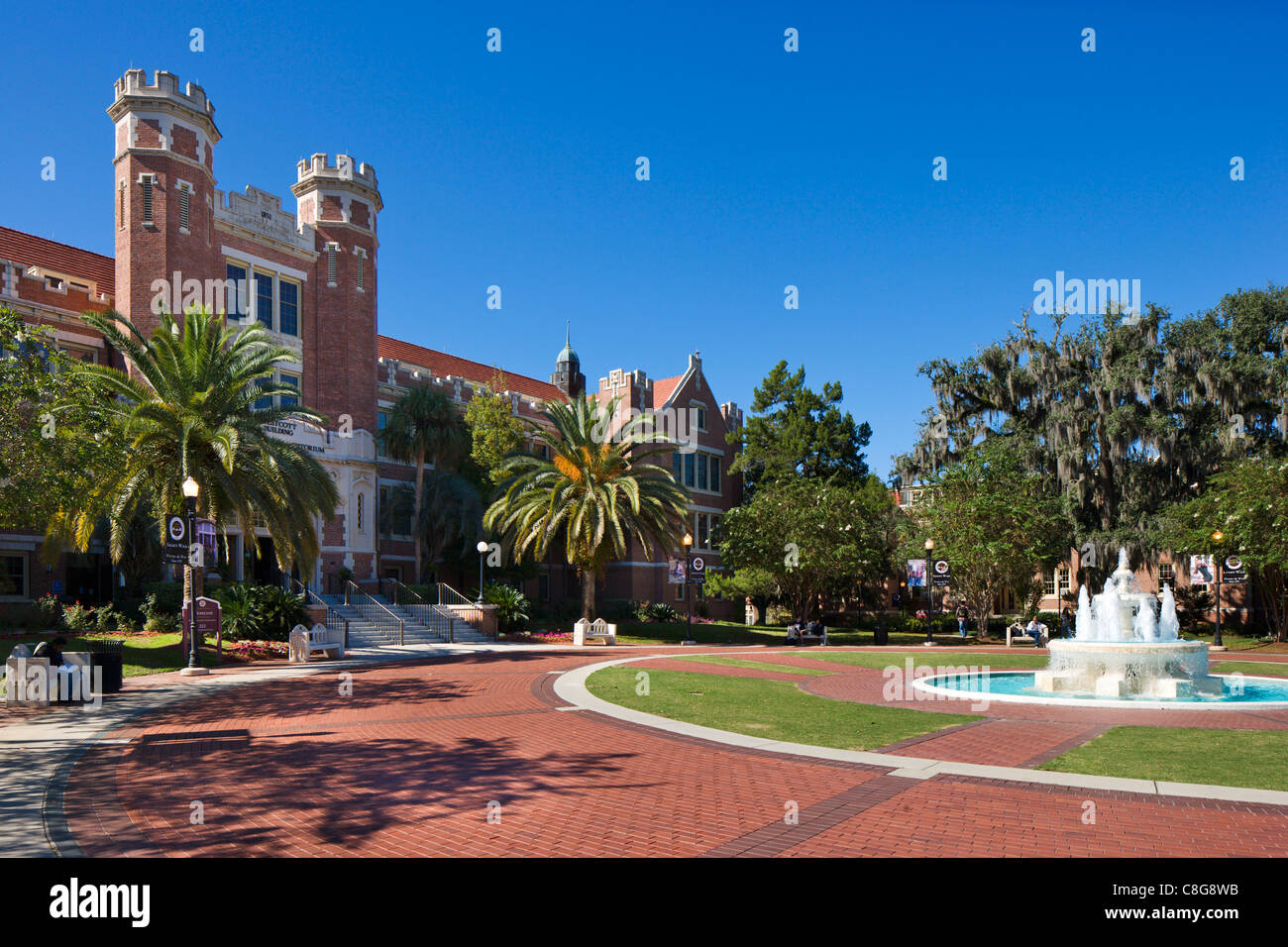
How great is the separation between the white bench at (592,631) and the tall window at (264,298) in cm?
1848

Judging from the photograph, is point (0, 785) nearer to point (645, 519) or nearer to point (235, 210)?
point (645, 519)

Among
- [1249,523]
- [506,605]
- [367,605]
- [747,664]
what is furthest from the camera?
[506,605]

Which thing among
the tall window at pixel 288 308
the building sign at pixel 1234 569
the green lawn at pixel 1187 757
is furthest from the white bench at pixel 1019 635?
the tall window at pixel 288 308

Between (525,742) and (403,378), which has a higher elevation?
(403,378)

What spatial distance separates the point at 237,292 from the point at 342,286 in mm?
4863

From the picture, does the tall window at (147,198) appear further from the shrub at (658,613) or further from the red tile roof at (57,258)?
the shrub at (658,613)

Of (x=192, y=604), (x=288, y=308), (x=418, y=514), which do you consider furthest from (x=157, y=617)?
(x=288, y=308)

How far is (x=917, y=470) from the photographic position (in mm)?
47375

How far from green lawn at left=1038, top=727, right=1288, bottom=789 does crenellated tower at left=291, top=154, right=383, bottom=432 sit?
33.7 m

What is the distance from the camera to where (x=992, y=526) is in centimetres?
3838

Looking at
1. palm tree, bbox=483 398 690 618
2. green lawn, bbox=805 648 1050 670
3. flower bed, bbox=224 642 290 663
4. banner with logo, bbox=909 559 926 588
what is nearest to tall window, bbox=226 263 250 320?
palm tree, bbox=483 398 690 618

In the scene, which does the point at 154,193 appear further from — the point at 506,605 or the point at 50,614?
the point at 506,605
